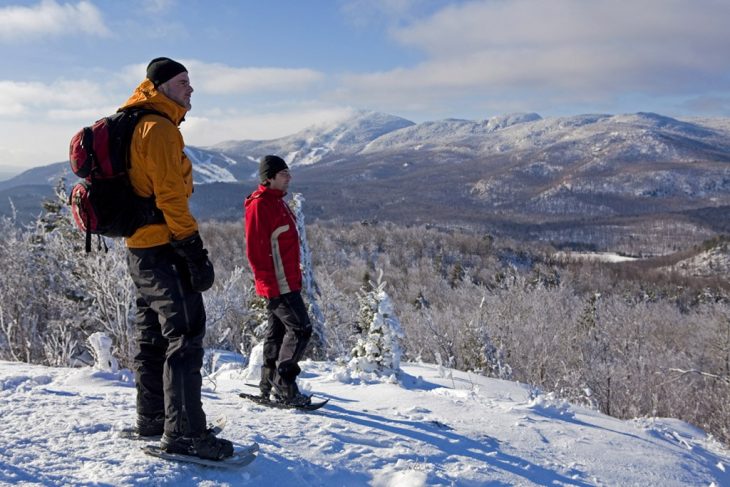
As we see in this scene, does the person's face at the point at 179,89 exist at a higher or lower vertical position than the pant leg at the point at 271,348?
higher

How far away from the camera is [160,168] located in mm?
3033

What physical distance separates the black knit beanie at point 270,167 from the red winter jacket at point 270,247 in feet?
0.39

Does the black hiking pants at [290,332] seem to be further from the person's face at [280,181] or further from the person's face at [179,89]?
the person's face at [179,89]

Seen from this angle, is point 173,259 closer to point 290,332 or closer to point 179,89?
point 179,89

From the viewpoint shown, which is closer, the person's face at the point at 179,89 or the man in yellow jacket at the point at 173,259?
the man in yellow jacket at the point at 173,259

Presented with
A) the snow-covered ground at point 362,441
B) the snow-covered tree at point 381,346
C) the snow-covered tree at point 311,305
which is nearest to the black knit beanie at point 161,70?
the snow-covered ground at point 362,441

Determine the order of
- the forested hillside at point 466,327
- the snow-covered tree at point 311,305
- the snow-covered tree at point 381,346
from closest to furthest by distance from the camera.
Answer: the snow-covered tree at point 381,346 → the forested hillside at point 466,327 → the snow-covered tree at point 311,305

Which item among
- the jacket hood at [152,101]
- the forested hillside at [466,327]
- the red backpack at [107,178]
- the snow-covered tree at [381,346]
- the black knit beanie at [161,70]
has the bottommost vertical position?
the forested hillside at [466,327]

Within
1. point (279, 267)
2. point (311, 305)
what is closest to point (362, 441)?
point (279, 267)

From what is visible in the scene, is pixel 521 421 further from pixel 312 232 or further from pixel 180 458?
pixel 312 232

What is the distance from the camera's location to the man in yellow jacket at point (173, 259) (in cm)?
307

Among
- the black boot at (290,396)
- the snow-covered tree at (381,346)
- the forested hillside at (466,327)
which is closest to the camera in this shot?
the black boot at (290,396)

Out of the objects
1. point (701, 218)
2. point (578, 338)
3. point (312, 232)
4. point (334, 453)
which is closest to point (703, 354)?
point (578, 338)

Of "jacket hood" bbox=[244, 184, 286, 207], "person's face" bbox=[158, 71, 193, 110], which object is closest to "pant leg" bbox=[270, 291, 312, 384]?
"jacket hood" bbox=[244, 184, 286, 207]
